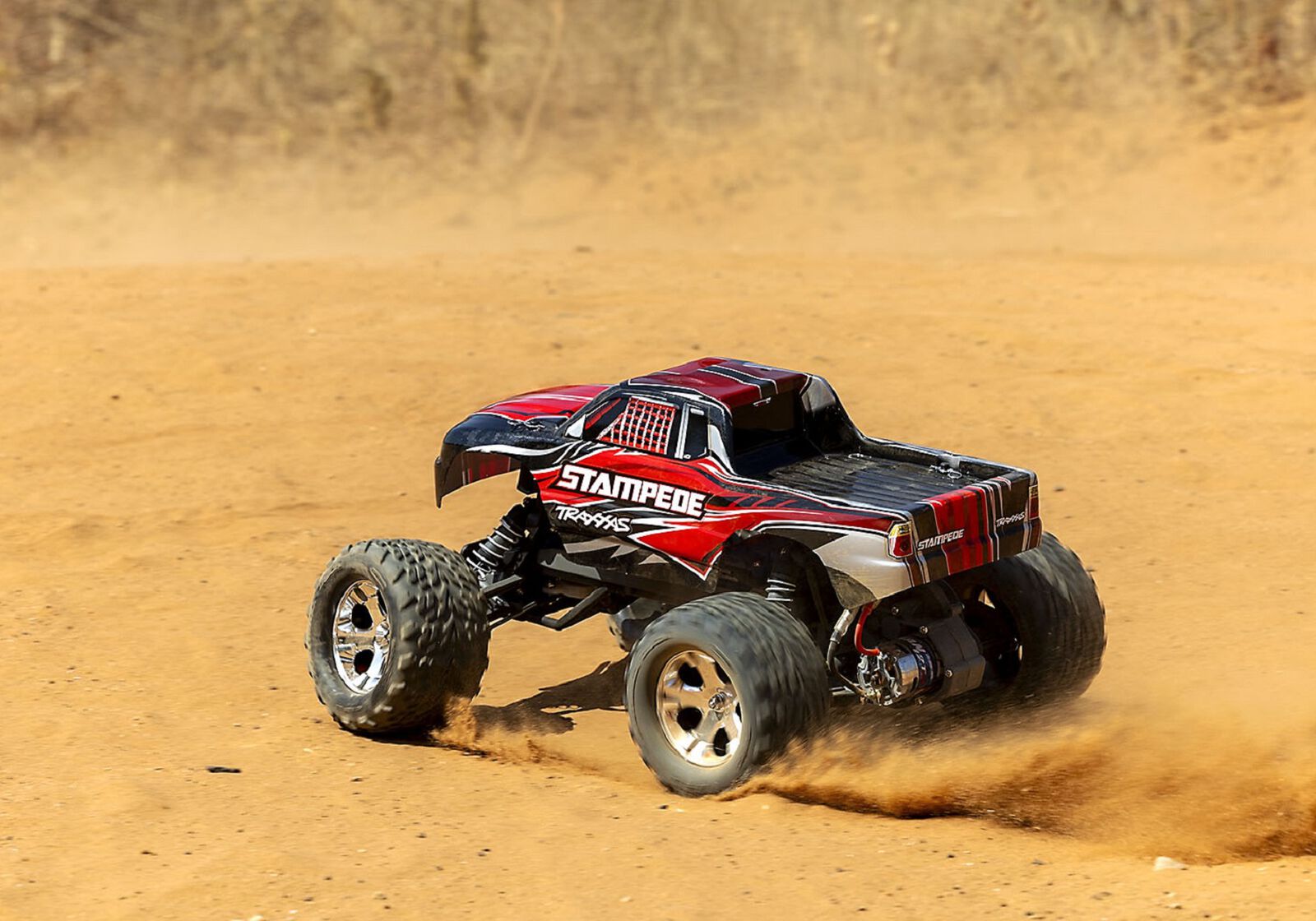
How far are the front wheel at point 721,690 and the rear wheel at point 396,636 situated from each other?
40.1 inches

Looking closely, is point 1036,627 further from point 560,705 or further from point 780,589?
point 560,705

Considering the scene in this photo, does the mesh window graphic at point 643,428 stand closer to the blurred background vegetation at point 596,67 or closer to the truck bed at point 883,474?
the truck bed at point 883,474

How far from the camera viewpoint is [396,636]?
792cm

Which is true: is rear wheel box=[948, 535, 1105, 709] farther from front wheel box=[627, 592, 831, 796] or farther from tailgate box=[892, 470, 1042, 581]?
front wheel box=[627, 592, 831, 796]

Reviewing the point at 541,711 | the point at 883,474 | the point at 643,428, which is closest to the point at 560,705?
the point at 541,711

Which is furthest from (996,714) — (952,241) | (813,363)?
(952,241)

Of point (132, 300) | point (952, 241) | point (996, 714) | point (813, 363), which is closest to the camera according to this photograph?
point (996, 714)

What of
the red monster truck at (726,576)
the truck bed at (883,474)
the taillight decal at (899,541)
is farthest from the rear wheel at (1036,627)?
the taillight decal at (899,541)

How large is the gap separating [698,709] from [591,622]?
301 cm

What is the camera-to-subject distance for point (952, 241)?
26.8 m

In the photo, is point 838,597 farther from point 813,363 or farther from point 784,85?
point 784,85

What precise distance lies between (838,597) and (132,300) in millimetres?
13598

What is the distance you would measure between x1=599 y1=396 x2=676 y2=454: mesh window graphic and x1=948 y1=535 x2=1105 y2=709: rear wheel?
153 centimetres

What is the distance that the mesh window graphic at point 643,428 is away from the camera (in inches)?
313
